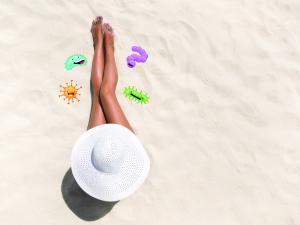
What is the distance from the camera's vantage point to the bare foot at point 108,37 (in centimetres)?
352

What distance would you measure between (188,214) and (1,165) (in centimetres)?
157

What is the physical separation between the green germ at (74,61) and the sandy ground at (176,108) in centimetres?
6

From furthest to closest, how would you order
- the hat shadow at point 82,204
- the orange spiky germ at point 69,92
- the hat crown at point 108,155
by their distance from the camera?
the orange spiky germ at point 69,92
the hat shadow at point 82,204
the hat crown at point 108,155

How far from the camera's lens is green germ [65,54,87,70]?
344 centimetres

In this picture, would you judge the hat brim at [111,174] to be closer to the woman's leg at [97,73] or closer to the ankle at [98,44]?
the woman's leg at [97,73]

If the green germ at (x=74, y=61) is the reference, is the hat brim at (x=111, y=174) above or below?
above

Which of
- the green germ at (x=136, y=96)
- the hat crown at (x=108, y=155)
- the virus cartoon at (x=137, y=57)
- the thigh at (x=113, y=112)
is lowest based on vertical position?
the green germ at (x=136, y=96)

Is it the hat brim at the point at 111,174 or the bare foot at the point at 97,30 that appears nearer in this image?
the hat brim at the point at 111,174

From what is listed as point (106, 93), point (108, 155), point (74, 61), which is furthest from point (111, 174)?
point (74, 61)

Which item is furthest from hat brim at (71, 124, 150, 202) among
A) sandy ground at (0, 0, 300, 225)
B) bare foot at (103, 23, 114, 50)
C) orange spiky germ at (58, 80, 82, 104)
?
bare foot at (103, 23, 114, 50)

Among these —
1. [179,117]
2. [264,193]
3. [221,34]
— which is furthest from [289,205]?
[221,34]

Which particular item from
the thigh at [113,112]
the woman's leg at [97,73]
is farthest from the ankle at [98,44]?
the thigh at [113,112]

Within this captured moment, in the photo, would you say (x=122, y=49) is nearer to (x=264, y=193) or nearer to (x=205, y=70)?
(x=205, y=70)

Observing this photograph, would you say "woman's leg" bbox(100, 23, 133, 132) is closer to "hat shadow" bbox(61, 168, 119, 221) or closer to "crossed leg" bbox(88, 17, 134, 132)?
"crossed leg" bbox(88, 17, 134, 132)
